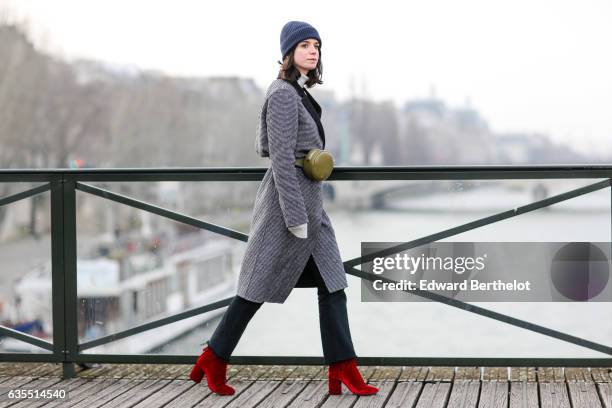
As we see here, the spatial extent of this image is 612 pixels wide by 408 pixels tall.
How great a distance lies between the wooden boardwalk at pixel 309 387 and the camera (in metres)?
3.42

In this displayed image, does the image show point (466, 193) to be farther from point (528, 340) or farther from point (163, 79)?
point (163, 79)

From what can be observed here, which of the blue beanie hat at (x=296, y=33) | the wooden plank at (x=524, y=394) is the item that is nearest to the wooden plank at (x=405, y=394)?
the wooden plank at (x=524, y=394)

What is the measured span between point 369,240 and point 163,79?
5413cm

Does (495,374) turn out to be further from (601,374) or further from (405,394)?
(405,394)

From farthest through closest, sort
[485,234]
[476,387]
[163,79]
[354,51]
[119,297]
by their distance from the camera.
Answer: [354,51]
[163,79]
[119,297]
[485,234]
[476,387]

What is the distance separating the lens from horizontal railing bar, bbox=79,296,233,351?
157 inches

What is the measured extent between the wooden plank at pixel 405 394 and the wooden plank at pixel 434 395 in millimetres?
26

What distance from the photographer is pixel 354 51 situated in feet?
206

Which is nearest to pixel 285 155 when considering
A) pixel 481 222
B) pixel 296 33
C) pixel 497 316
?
pixel 296 33

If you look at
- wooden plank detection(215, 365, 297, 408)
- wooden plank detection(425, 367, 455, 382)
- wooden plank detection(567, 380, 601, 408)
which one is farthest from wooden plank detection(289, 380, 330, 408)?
wooden plank detection(567, 380, 601, 408)

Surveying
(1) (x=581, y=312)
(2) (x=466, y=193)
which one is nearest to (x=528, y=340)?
(1) (x=581, y=312)

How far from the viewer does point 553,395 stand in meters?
3.49

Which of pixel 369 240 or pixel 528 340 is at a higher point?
pixel 369 240

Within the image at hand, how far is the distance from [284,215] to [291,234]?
15cm
